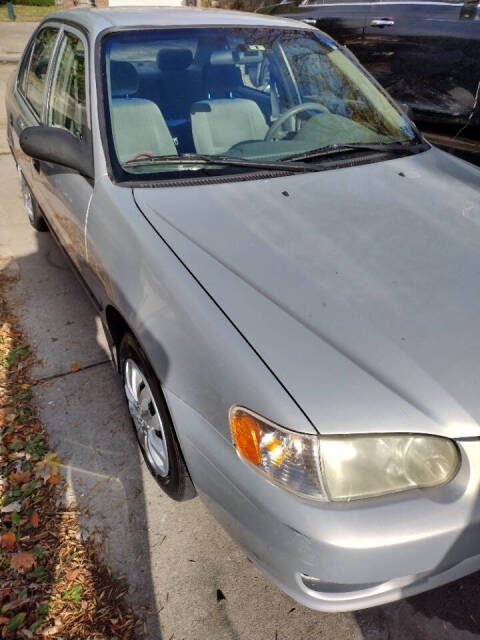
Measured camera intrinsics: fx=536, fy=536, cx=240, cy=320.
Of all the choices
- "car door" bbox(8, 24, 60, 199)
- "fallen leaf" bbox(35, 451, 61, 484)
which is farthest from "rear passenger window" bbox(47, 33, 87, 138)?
"fallen leaf" bbox(35, 451, 61, 484)

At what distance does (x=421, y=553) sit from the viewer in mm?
1372

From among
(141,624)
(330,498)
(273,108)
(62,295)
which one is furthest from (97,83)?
(141,624)

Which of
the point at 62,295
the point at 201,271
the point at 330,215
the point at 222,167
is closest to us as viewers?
the point at 201,271

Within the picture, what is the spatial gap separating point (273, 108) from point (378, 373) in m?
1.99

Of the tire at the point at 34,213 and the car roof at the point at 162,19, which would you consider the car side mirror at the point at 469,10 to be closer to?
the car roof at the point at 162,19

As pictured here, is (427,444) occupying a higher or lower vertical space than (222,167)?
lower

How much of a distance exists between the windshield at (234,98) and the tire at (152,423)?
0.78 meters

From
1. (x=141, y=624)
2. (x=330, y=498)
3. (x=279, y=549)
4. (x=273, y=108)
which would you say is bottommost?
(x=141, y=624)

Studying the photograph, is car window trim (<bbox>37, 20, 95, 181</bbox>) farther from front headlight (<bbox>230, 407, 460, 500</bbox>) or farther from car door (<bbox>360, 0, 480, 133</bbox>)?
car door (<bbox>360, 0, 480, 133</bbox>)

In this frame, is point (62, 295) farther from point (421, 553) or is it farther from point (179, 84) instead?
point (421, 553)

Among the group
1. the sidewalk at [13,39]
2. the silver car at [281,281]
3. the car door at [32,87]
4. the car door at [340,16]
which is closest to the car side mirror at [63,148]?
the silver car at [281,281]

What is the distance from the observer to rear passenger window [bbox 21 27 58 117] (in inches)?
131

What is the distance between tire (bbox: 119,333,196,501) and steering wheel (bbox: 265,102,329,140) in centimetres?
134

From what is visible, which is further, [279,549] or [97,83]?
[97,83]
